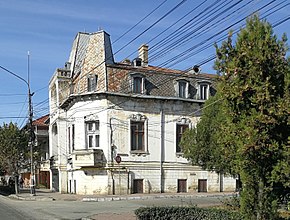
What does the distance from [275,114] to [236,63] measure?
3.84 feet

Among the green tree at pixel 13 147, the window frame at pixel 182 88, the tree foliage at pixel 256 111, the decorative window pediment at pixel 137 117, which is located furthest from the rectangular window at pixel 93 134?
the tree foliage at pixel 256 111

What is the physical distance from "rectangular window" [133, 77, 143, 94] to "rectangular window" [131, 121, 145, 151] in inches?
98.3

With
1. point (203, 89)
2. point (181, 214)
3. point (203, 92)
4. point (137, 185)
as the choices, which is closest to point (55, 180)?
point (137, 185)

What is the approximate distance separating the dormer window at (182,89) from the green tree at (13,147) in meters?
13.2

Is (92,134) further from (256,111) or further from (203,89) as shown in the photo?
(256,111)

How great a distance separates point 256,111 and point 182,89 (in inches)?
1121

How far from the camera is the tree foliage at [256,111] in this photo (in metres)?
7.71

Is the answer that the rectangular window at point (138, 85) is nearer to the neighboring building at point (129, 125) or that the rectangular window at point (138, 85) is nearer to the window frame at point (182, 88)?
the neighboring building at point (129, 125)

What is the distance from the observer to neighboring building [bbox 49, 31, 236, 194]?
108ft

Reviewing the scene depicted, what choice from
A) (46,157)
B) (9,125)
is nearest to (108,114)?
(9,125)

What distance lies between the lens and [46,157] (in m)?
51.0

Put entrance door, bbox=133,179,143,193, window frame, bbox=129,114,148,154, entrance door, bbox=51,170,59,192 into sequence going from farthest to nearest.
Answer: entrance door, bbox=51,170,59,192 → window frame, bbox=129,114,148,154 → entrance door, bbox=133,179,143,193

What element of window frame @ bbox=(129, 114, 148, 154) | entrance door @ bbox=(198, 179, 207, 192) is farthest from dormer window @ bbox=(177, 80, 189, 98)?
entrance door @ bbox=(198, 179, 207, 192)

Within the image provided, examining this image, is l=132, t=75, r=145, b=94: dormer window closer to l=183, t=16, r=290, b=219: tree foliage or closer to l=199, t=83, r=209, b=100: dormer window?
l=199, t=83, r=209, b=100: dormer window
